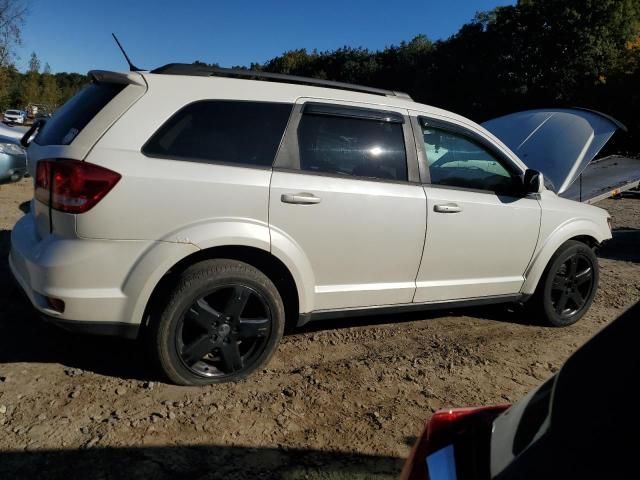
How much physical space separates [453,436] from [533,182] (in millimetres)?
3172

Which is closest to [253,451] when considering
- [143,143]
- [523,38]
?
[143,143]

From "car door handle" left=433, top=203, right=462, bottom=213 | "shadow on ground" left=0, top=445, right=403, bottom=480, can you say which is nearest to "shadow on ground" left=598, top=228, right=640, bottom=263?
"car door handle" left=433, top=203, right=462, bottom=213

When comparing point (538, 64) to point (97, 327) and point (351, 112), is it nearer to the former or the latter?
point (351, 112)

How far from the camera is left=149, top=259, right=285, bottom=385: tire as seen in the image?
9.96 feet

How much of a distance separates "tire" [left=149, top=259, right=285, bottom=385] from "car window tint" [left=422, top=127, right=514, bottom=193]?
61.5 inches

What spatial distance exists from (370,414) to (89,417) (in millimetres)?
1559

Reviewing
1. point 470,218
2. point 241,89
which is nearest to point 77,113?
point 241,89

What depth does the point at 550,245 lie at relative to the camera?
14.6 feet

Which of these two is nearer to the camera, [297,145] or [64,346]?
[297,145]

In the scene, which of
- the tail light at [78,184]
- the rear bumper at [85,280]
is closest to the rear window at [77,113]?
the tail light at [78,184]

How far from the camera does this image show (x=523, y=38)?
1596 inches

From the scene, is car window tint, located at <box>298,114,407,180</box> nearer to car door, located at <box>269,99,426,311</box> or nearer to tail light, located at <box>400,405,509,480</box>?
car door, located at <box>269,99,426,311</box>

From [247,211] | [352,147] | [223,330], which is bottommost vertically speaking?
[223,330]

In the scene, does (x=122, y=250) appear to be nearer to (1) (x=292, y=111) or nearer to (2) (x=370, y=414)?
(1) (x=292, y=111)
